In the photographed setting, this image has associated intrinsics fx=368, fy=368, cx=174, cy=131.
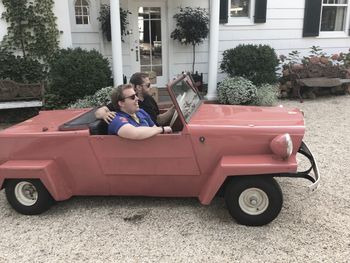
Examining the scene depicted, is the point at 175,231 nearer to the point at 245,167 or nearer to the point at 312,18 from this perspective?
the point at 245,167

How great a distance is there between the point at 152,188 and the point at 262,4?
7.99m

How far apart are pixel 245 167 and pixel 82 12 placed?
7428 mm

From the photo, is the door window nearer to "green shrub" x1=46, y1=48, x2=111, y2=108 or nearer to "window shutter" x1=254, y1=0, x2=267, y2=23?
"green shrub" x1=46, y1=48, x2=111, y2=108

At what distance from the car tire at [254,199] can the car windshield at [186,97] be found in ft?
2.65

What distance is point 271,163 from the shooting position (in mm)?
3305

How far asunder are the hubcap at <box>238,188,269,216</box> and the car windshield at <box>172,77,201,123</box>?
0.90m

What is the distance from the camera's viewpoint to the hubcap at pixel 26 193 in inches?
150

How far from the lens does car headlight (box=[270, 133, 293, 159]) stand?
3.22 m

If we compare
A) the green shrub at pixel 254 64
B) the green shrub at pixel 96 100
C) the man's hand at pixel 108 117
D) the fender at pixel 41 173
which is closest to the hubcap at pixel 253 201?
the man's hand at pixel 108 117

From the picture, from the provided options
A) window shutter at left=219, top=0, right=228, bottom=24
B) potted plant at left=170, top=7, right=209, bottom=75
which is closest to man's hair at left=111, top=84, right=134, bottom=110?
potted plant at left=170, top=7, right=209, bottom=75

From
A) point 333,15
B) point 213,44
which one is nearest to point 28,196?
point 213,44

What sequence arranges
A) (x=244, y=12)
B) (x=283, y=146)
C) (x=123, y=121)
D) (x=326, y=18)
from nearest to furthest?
(x=283, y=146) → (x=123, y=121) → (x=244, y=12) → (x=326, y=18)

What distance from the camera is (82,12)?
926cm

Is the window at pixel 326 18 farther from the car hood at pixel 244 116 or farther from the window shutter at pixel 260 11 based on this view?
the car hood at pixel 244 116
